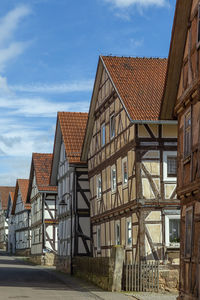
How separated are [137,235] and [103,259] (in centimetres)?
158

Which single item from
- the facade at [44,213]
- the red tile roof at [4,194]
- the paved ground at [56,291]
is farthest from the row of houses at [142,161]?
the red tile roof at [4,194]

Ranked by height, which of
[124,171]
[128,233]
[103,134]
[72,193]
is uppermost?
[103,134]

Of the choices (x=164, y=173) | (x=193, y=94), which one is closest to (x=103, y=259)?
(x=164, y=173)

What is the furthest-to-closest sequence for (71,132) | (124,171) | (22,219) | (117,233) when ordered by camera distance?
(22,219)
(71,132)
(117,233)
(124,171)

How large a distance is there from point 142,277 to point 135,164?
4.33m

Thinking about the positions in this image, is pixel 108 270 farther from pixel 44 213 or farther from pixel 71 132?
pixel 44 213

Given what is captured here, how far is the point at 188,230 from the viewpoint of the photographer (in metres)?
17.0

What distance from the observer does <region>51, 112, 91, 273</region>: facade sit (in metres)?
34.1

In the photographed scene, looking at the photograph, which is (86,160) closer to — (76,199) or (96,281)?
(76,199)

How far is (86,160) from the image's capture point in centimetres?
3384

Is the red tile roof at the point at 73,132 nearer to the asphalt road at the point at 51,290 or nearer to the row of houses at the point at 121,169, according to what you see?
the row of houses at the point at 121,169

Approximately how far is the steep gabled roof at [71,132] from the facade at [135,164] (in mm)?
4265

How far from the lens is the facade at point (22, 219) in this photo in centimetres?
6562

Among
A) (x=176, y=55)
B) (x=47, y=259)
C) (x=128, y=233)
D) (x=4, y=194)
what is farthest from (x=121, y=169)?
(x=4, y=194)
